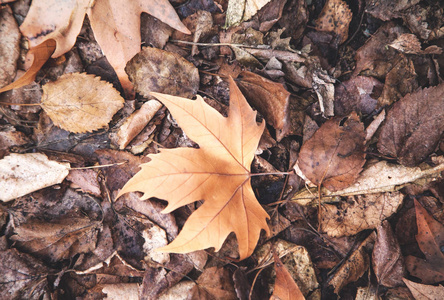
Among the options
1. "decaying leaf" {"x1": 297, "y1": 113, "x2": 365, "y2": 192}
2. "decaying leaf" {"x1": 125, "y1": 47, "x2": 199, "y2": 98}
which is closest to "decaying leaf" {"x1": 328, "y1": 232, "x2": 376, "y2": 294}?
"decaying leaf" {"x1": 297, "y1": 113, "x2": 365, "y2": 192}

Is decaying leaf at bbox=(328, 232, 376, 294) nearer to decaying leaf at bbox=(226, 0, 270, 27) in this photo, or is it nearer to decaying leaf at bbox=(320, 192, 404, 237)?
decaying leaf at bbox=(320, 192, 404, 237)

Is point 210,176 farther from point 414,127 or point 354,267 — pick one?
A: point 414,127

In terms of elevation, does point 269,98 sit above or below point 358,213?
above

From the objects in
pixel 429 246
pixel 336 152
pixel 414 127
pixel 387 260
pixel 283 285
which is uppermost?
pixel 414 127

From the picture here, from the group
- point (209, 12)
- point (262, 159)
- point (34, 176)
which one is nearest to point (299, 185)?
point (262, 159)

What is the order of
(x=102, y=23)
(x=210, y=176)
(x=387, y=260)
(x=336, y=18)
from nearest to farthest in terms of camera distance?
(x=210, y=176)
(x=102, y=23)
(x=387, y=260)
(x=336, y=18)

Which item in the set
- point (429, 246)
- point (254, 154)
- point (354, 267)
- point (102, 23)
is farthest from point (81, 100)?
point (429, 246)
